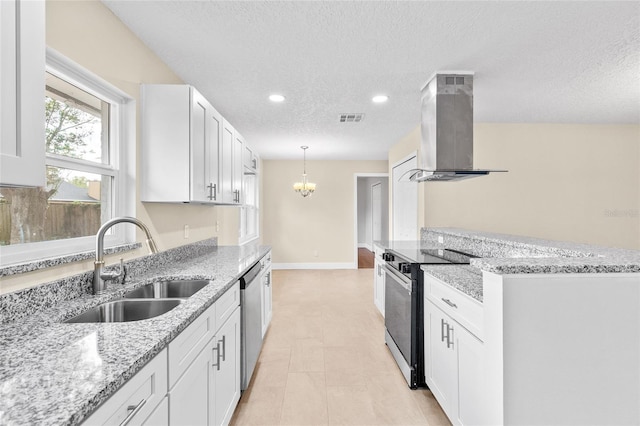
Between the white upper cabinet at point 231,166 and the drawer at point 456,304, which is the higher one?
the white upper cabinet at point 231,166

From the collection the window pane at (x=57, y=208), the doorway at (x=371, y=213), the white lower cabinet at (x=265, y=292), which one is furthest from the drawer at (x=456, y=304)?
the doorway at (x=371, y=213)

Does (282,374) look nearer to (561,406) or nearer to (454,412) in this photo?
(454,412)

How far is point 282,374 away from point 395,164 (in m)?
4.09

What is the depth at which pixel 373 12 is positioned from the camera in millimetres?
1896

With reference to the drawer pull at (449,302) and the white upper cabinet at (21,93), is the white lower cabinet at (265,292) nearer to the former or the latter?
the drawer pull at (449,302)

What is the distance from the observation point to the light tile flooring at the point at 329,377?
79.2 inches

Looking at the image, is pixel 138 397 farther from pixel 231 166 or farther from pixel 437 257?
pixel 231 166

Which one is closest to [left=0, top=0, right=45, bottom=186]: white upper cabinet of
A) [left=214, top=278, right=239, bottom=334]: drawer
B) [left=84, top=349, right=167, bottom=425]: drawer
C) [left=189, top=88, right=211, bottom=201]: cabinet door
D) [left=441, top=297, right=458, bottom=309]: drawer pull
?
[left=84, top=349, right=167, bottom=425]: drawer

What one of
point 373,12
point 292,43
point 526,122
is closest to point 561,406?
point 373,12

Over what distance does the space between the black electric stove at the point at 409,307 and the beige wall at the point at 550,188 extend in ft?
5.44

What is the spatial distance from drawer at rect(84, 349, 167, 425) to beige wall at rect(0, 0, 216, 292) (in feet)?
2.32

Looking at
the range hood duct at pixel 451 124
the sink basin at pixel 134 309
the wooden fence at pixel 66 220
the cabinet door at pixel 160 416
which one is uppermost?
the range hood duct at pixel 451 124

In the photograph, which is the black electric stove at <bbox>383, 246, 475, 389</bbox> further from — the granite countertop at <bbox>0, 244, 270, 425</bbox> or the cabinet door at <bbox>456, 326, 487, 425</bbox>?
the granite countertop at <bbox>0, 244, 270, 425</bbox>

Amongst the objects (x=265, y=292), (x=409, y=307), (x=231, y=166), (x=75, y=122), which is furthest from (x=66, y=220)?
(x=409, y=307)
